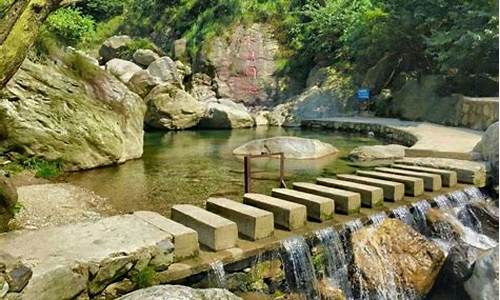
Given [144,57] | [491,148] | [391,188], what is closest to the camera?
[391,188]

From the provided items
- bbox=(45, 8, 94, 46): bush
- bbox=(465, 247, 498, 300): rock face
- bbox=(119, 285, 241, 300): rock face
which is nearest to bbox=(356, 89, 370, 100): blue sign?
bbox=(45, 8, 94, 46): bush

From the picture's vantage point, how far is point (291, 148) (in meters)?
11.1

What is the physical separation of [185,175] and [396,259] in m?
4.68

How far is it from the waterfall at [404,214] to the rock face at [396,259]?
1.46 feet

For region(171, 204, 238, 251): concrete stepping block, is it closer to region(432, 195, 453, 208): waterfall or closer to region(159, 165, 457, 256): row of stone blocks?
region(159, 165, 457, 256): row of stone blocks

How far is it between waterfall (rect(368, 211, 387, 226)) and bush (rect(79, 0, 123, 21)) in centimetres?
3082

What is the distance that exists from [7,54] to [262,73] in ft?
66.2

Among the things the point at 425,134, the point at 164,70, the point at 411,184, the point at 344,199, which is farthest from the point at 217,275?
the point at 164,70

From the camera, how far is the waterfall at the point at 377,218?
5629mm

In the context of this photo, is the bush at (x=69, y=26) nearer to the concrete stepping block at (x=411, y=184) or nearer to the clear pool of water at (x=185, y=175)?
the clear pool of water at (x=185, y=175)

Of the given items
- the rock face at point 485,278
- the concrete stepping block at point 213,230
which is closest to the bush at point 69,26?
the concrete stepping block at point 213,230

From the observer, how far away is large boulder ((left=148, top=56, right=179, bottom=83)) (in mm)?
20703

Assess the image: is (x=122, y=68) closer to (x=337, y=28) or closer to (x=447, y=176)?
(x=337, y=28)

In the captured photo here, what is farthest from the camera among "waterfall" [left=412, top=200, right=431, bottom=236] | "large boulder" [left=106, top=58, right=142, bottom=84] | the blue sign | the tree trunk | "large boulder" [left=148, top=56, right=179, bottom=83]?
"large boulder" [left=148, top=56, right=179, bottom=83]
